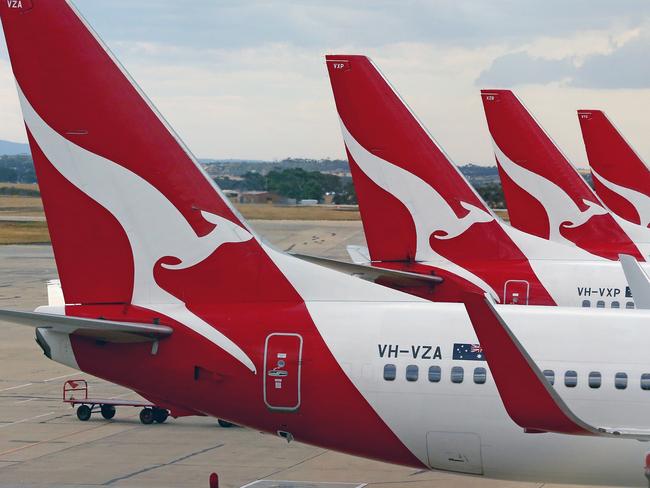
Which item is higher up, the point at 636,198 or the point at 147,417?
the point at 636,198

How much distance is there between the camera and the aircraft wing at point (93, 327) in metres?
18.2

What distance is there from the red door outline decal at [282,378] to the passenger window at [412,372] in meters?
1.72

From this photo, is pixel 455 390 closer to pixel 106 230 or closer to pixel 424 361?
pixel 424 361

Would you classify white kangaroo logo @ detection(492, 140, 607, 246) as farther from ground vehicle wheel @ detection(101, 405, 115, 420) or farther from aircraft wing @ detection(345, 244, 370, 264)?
ground vehicle wheel @ detection(101, 405, 115, 420)

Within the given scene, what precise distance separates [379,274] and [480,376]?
6717 mm

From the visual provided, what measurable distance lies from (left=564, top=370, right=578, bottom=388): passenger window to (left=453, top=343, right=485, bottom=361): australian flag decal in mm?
1342

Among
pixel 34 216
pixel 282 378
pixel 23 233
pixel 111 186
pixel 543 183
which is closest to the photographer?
pixel 282 378

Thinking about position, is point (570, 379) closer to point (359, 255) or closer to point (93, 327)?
point (93, 327)

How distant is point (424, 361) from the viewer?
19438 millimetres

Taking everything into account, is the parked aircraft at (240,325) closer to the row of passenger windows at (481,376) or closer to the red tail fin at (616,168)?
the row of passenger windows at (481,376)

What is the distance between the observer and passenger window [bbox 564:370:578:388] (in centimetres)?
1898

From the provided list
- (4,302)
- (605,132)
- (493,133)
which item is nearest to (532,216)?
(493,133)

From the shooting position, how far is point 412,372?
19406 mm

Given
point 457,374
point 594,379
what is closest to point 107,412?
point 457,374
